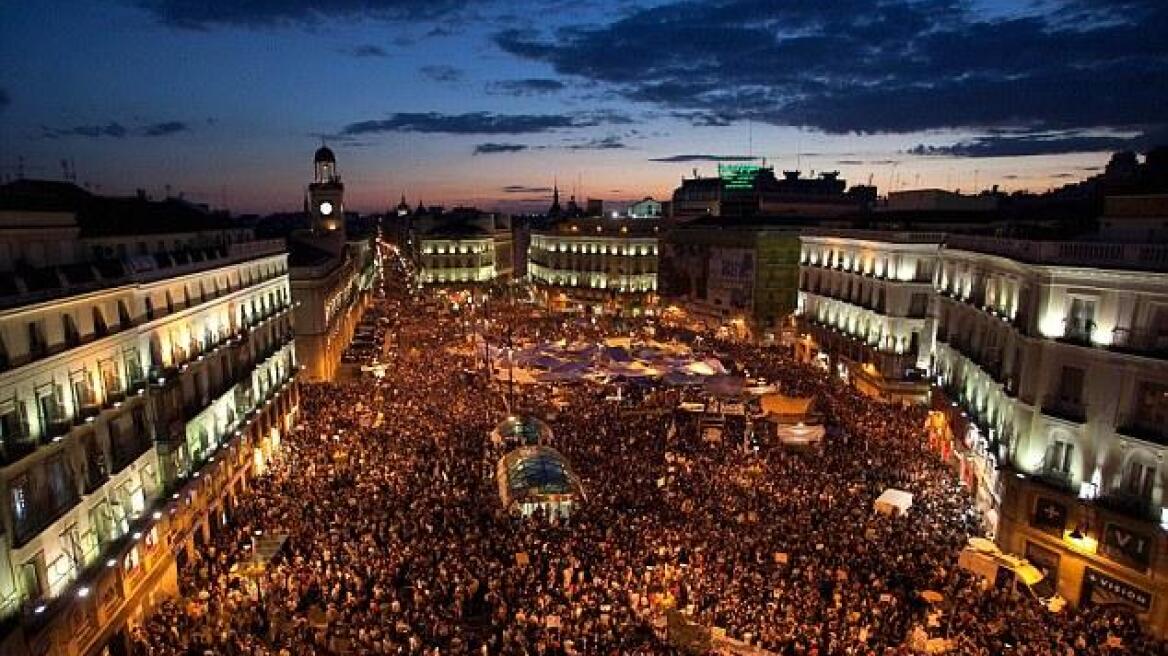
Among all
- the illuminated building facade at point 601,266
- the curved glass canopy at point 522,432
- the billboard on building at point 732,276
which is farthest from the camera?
the illuminated building facade at point 601,266

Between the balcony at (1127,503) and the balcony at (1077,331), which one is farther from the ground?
the balcony at (1077,331)

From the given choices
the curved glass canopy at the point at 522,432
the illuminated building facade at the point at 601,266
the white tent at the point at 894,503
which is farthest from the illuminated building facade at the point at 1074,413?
the illuminated building facade at the point at 601,266

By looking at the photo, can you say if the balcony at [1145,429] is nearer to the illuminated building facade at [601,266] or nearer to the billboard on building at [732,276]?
the billboard on building at [732,276]

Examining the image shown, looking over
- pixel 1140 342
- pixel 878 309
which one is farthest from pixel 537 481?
pixel 878 309

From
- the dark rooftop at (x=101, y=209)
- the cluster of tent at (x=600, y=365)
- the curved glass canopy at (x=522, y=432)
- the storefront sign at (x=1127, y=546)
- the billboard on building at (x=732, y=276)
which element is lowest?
the cluster of tent at (x=600, y=365)

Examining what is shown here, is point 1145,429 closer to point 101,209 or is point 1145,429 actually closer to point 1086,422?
point 1086,422

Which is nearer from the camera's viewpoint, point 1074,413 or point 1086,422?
point 1086,422
